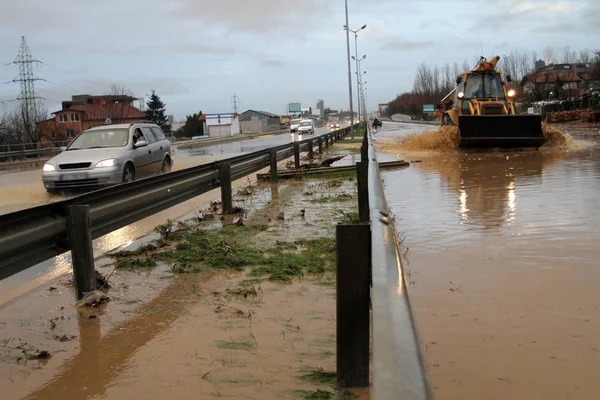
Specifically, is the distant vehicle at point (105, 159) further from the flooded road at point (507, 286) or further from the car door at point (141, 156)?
the flooded road at point (507, 286)

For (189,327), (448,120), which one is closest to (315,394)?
(189,327)

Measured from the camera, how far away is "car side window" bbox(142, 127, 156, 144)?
14.0 metres

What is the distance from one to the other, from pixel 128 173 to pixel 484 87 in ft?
43.6

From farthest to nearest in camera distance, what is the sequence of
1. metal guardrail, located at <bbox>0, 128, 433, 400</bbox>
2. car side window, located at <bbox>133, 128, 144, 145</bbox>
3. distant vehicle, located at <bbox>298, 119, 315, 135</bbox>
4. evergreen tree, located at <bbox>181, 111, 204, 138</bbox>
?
evergreen tree, located at <bbox>181, 111, 204, 138</bbox>, distant vehicle, located at <bbox>298, 119, 315, 135</bbox>, car side window, located at <bbox>133, 128, 144, 145</bbox>, metal guardrail, located at <bbox>0, 128, 433, 400</bbox>

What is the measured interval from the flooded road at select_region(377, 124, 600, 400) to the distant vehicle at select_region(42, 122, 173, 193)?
599 centimetres

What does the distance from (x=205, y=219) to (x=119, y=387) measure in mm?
5344

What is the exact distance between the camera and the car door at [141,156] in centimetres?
1277

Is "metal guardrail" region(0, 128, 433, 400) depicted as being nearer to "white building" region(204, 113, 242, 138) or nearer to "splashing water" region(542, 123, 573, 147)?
"splashing water" region(542, 123, 573, 147)

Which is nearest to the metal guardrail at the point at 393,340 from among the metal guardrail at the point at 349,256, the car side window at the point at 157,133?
the metal guardrail at the point at 349,256

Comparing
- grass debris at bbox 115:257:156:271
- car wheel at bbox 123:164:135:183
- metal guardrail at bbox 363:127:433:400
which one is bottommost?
grass debris at bbox 115:257:156:271

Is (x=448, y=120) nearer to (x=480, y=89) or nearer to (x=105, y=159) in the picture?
(x=480, y=89)

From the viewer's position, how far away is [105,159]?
38.5 ft

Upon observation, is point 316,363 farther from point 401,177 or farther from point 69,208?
point 401,177

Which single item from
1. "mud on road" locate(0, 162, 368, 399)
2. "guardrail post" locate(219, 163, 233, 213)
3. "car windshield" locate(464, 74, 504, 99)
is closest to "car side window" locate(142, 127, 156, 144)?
"guardrail post" locate(219, 163, 233, 213)
